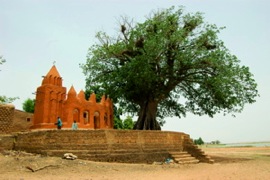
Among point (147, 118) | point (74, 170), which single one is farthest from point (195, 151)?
point (74, 170)

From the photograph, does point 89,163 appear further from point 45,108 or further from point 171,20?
point 171,20

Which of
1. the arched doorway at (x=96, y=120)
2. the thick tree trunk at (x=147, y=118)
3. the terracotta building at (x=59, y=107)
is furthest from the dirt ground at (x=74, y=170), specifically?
the thick tree trunk at (x=147, y=118)

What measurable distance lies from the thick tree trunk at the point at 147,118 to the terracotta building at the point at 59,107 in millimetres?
3525

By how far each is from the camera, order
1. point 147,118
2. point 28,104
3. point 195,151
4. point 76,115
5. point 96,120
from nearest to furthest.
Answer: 1. point 76,115
2. point 195,151
3. point 96,120
4. point 147,118
5. point 28,104

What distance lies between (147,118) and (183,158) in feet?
18.1

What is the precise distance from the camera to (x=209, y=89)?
72.2ft

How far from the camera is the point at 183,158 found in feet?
57.4

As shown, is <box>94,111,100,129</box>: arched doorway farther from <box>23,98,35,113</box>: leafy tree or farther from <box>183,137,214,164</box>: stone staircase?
<box>23,98,35,113</box>: leafy tree

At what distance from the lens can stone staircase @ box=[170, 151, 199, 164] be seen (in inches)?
665

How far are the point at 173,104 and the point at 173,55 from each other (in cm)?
742

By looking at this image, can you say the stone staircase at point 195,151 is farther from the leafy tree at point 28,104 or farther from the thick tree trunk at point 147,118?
the leafy tree at point 28,104

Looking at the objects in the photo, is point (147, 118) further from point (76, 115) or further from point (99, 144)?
→ point (99, 144)

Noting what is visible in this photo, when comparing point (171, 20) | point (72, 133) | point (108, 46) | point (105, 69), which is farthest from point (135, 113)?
point (72, 133)

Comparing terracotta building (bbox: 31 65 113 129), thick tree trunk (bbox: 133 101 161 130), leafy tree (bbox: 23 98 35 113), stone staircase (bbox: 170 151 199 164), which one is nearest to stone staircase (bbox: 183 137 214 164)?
stone staircase (bbox: 170 151 199 164)
